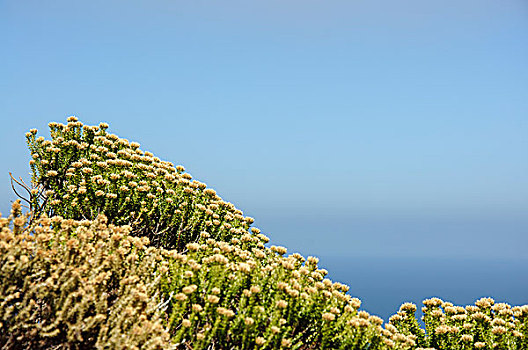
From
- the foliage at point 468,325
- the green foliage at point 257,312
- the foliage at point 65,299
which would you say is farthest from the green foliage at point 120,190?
the foliage at point 468,325

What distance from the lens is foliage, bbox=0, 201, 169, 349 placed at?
3.60 m

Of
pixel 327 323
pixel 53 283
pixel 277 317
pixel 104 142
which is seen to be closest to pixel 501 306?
pixel 327 323

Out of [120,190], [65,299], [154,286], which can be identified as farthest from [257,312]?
[120,190]

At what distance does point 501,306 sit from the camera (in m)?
7.02

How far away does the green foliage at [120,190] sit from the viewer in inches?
280

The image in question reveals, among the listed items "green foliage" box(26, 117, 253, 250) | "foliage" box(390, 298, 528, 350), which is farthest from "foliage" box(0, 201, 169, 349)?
"foliage" box(390, 298, 528, 350)

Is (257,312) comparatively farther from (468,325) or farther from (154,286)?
(468,325)

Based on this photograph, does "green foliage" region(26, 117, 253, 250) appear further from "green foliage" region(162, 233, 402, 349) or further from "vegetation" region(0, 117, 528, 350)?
"green foliage" region(162, 233, 402, 349)

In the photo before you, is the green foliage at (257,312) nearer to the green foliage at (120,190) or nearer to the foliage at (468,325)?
the foliage at (468,325)

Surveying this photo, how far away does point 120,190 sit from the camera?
7.10m

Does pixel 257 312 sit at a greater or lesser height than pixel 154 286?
lesser

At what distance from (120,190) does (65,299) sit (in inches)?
140

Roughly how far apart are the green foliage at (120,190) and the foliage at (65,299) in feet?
8.75

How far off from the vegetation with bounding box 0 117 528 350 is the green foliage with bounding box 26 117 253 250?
3 cm
